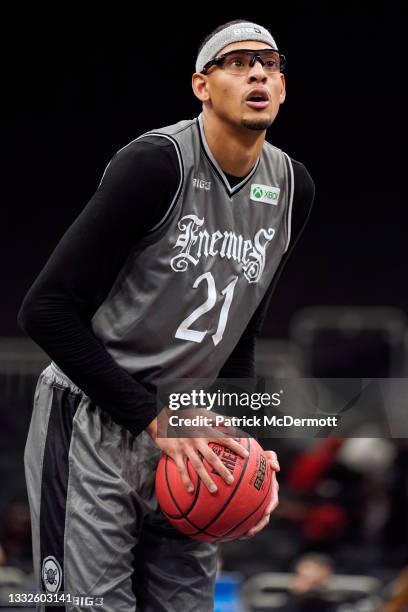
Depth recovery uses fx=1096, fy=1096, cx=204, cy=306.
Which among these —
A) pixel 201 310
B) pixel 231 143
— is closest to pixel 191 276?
pixel 201 310

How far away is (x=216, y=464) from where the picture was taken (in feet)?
9.45

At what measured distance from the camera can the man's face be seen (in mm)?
3021

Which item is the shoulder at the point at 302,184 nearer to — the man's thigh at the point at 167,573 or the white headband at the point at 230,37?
the white headband at the point at 230,37

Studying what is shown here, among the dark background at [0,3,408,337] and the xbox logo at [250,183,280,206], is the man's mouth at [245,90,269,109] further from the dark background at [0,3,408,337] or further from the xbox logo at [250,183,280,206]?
the dark background at [0,3,408,337]

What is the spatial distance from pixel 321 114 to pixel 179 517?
25.9 feet

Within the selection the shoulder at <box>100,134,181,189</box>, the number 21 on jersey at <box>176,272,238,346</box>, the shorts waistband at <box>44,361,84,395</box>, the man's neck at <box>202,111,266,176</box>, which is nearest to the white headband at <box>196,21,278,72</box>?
the man's neck at <box>202,111,266,176</box>

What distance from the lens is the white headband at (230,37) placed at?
311 centimetres

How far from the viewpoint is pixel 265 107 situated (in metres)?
3.03

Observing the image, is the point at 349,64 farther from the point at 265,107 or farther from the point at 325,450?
the point at 265,107

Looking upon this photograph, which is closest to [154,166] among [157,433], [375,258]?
[157,433]

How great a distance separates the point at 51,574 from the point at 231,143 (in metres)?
1.30

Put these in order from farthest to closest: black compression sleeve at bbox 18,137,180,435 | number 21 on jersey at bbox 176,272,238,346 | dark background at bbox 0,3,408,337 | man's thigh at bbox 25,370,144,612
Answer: dark background at bbox 0,3,408,337 → number 21 on jersey at bbox 176,272,238,346 → man's thigh at bbox 25,370,144,612 → black compression sleeve at bbox 18,137,180,435

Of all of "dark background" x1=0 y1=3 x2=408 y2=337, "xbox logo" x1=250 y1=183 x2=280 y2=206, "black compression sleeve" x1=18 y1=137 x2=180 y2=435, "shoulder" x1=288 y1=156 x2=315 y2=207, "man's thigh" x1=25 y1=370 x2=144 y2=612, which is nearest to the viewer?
"black compression sleeve" x1=18 y1=137 x2=180 y2=435

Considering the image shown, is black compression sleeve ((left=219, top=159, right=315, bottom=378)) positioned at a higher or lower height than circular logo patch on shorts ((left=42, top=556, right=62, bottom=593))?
higher
